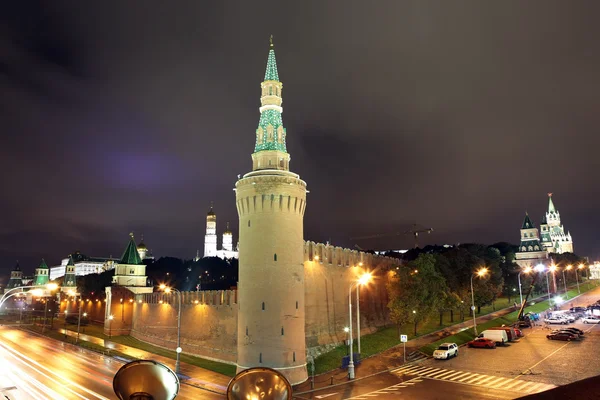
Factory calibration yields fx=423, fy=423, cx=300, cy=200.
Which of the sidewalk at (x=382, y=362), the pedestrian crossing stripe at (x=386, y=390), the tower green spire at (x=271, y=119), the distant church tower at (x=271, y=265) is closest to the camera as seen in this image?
the pedestrian crossing stripe at (x=386, y=390)

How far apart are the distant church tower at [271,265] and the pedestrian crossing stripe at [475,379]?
11746mm

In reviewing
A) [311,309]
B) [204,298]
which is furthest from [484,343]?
[204,298]

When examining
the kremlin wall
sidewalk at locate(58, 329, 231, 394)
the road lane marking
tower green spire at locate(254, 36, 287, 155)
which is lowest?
sidewalk at locate(58, 329, 231, 394)

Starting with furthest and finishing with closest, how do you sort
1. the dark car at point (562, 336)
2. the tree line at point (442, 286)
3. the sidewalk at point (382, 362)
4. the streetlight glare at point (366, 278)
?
the tree line at point (442, 286)
the streetlight glare at point (366, 278)
the dark car at point (562, 336)
the sidewalk at point (382, 362)

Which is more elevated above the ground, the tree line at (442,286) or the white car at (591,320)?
the tree line at (442,286)

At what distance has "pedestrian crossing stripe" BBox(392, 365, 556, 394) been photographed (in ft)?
112

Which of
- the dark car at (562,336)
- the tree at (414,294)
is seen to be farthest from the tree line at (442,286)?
the dark car at (562,336)

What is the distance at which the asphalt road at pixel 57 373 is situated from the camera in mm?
38000

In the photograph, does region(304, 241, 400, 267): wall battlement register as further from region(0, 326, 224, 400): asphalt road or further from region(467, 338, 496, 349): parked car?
region(0, 326, 224, 400): asphalt road

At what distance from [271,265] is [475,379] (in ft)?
73.0

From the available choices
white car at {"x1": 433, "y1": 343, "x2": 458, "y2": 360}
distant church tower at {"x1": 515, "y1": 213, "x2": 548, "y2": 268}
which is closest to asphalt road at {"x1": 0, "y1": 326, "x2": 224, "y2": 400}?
white car at {"x1": 433, "y1": 343, "x2": 458, "y2": 360}

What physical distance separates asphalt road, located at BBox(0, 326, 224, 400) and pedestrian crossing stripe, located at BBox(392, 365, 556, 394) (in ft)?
65.2

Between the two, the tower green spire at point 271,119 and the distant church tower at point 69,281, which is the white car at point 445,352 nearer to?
the tower green spire at point 271,119

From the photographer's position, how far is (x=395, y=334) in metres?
65.0
